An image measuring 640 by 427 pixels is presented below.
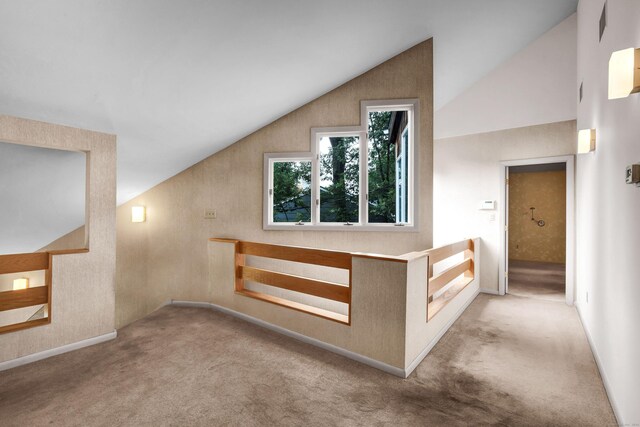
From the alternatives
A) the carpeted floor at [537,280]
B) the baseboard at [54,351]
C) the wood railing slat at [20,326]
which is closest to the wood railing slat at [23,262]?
the wood railing slat at [20,326]

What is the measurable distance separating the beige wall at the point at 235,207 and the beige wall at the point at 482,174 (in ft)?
6.47

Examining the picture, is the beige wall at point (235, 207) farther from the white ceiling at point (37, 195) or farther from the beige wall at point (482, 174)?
the beige wall at point (482, 174)

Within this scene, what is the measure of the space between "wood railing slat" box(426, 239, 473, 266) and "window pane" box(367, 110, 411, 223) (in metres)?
0.64

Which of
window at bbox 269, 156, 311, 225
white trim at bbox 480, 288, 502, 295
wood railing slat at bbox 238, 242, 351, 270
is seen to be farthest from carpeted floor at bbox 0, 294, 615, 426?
white trim at bbox 480, 288, 502, 295

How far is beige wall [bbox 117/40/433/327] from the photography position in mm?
3748

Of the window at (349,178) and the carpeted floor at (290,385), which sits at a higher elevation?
the window at (349,178)

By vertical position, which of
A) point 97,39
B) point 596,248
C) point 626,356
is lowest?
point 626,356

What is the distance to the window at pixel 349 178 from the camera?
3.99m

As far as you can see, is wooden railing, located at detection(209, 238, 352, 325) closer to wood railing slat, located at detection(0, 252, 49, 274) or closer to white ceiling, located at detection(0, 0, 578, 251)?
white ceiling, located at detection(0, 0, 578, 251)

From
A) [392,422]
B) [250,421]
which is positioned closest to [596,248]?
[392,422]

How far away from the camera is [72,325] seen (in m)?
2.97

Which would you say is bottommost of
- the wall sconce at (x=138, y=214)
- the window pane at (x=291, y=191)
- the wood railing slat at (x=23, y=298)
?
the wood railing slat at (x=23, y=298)

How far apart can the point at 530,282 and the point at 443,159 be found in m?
2.94

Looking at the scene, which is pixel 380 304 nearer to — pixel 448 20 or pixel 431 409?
pixel 431 409
